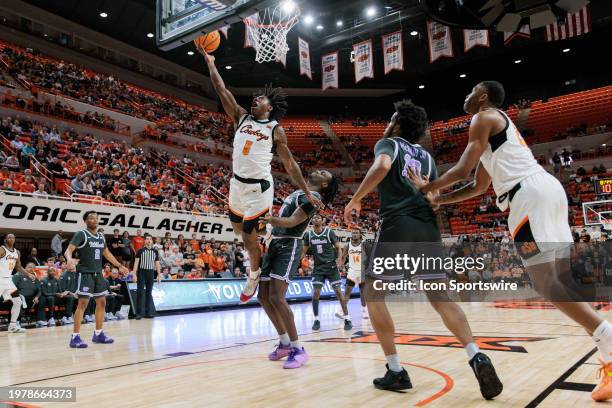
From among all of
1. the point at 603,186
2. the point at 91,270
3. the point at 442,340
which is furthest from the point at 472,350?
the point at 603,186

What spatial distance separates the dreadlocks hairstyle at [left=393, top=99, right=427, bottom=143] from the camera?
3.67m

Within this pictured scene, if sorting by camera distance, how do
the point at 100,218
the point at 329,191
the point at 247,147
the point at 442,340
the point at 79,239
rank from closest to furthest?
the point at 247,147 < the point at 329,191 < the point at 442,340 < the point at 79,239 < the point at 100,218

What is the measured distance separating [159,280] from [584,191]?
77.3ft

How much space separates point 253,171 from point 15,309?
7326 mm

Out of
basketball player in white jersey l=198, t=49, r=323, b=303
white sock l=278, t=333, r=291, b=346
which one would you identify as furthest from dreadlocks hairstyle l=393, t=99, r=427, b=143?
white sock l=278, t=333, r=291, b=346

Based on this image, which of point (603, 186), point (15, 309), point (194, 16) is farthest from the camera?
point (603, 186)

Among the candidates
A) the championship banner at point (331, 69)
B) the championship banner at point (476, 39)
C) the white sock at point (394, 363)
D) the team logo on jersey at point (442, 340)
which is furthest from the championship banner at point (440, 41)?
the white sock at point (394, 363)

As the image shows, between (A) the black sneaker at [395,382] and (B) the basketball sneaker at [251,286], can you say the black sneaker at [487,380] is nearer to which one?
(A) the black sneaker at [395,382]

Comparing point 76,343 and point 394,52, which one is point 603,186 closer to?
point 394,52

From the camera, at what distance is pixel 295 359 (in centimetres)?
445

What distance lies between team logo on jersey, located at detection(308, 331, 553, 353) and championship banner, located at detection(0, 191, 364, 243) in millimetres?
10612

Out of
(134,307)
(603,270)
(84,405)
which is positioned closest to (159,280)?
(134,307)

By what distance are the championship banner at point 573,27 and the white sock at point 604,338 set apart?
18969mm

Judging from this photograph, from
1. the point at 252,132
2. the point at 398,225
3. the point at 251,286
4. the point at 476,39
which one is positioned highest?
the point at 476,39
